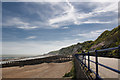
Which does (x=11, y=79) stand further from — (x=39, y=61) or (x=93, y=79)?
(x=39, y=61)

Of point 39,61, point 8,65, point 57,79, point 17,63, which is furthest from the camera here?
point 39,61

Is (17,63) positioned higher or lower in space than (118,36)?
lower

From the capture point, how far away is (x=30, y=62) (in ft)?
141

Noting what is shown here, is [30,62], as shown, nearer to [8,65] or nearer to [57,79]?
[8,65]

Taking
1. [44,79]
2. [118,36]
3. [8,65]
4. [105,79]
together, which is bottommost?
[8,65]

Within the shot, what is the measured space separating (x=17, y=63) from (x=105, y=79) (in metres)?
40.9

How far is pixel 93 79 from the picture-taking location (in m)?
4.50

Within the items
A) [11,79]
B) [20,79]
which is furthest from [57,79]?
[11,79]

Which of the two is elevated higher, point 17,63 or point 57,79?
point 57,79

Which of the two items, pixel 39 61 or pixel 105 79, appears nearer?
pixel 105 79

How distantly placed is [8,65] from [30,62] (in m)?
7.77

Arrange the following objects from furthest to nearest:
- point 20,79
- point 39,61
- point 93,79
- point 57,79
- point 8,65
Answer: point 39,61 → point 8,65 → point 20,79 → point 57,79 → point 93,79

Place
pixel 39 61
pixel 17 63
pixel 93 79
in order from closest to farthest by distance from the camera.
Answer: pixel 93 79 < pixel 17 63 < pixel 39 61

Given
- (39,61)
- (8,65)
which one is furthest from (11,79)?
(39,61)
